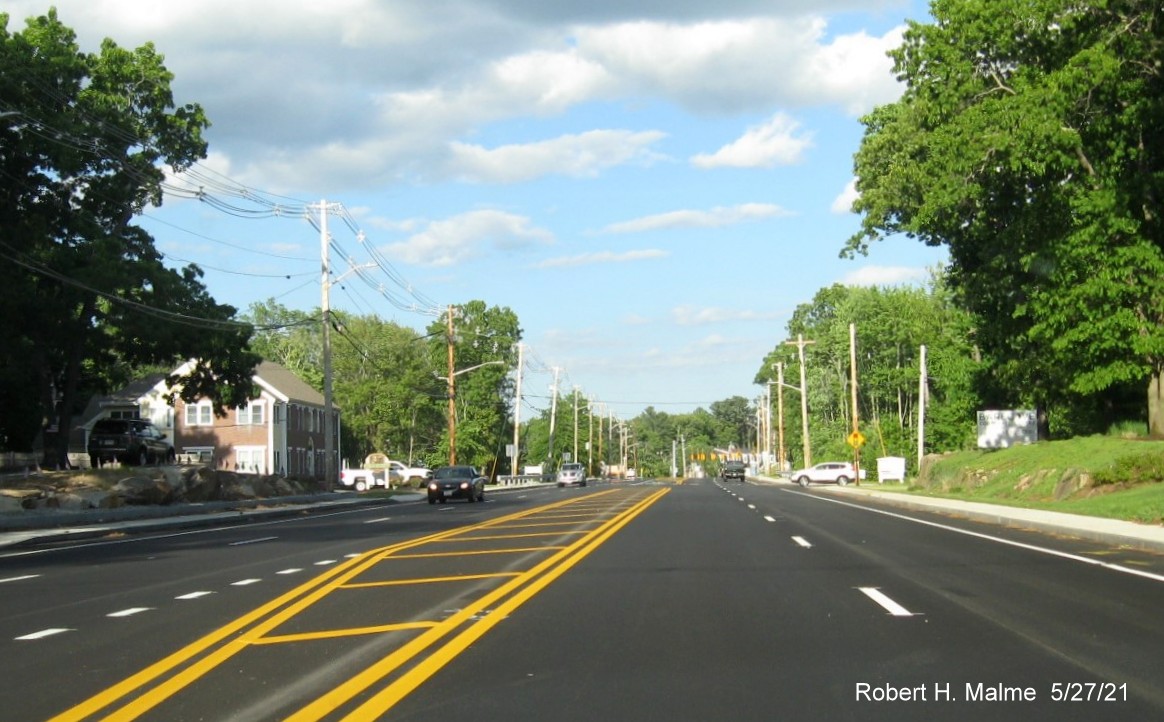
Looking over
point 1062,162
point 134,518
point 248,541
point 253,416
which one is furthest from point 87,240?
point 1062,162

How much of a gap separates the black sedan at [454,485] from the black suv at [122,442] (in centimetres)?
1194

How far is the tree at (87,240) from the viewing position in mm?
43625

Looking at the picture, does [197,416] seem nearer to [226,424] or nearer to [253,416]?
[226,424]

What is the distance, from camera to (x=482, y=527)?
1058 inches

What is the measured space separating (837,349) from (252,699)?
10550 centimetres

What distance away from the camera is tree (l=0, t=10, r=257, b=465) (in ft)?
143

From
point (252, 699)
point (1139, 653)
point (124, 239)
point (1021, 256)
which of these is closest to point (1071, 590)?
point (1139, 653)

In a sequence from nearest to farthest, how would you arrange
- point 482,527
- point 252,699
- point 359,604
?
1. point 252,699
2. point 359,604
3. point 482,527

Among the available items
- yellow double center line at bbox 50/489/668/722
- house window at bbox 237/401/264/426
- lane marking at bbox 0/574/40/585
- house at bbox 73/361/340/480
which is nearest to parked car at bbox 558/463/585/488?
house at bbox 73/361/340/480

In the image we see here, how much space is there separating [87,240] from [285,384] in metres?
36.5

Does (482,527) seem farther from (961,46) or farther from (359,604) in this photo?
(961,46)

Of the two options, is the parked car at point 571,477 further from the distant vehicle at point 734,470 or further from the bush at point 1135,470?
the bush at point 1135,470

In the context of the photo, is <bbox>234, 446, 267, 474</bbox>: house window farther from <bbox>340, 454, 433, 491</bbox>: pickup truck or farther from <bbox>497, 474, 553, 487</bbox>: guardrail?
<bbox>497, 474, 553, 487</bbox>: guardrail

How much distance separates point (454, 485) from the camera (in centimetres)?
4866
